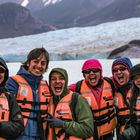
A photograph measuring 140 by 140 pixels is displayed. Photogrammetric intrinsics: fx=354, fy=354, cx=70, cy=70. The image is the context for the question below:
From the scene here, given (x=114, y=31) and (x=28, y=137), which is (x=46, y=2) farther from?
(x=28, y=137)

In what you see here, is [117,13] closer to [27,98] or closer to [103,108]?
[103,108]

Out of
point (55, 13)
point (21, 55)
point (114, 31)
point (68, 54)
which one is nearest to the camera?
point (68, 54)

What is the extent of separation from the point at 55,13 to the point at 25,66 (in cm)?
12938

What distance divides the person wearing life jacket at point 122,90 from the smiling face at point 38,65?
2.28 feet

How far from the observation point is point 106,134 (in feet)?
9.77

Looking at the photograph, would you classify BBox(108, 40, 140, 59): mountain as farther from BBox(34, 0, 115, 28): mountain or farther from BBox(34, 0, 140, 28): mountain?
BBox(34, 0, 115, 28): mountain

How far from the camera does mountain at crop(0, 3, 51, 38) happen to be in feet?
284

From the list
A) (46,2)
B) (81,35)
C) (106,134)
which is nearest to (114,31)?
(81,35)

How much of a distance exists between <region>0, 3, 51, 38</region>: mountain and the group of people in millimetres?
82844

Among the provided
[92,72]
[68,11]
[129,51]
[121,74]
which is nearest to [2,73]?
[92,72]

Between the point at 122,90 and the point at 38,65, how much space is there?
79 centimetres

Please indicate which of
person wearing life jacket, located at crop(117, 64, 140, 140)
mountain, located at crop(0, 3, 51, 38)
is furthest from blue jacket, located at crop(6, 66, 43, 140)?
mountain, located at crop(0, 3, 51, 38)

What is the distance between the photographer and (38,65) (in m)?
2.69

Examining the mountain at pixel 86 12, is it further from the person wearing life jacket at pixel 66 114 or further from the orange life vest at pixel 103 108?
the person wearing life jacket at pixel 66 114
